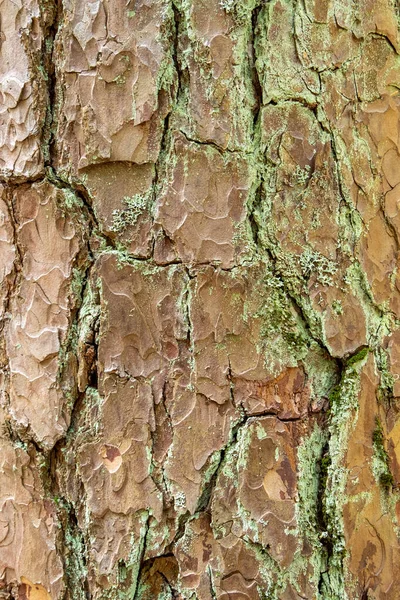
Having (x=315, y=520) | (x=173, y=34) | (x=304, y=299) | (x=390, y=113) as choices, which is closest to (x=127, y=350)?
(x=304, y=299)

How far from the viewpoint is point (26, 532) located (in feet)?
3.48

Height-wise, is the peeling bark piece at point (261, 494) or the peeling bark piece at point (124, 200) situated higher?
the peeling bark piece at point (124, 200)

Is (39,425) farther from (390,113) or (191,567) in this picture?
(390,113)

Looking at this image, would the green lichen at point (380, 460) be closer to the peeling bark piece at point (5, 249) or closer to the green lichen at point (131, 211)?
the green lichen at point (131, 211)

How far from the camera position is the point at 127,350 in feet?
3.33

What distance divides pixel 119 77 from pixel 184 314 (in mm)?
391

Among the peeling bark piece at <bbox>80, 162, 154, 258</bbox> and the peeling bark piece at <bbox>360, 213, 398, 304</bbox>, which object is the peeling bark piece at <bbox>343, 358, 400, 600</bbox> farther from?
the peeling bark piece at <bbox>80, 162, 154, 258</bbox>

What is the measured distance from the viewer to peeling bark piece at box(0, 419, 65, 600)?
104 cm

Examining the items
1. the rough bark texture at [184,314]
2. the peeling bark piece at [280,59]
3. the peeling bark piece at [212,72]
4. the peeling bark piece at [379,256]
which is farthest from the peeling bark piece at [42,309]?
the peeling bark piece at [379,256]

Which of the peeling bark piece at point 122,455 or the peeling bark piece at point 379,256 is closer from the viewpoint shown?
the peeling bark piece at point 122,455

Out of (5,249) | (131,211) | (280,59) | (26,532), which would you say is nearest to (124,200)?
(131,211)

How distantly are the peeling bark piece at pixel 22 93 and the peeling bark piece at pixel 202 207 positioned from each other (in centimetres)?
23

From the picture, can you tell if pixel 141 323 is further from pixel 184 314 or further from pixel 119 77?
pixel 119 77

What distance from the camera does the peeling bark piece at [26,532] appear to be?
104 centimetres
